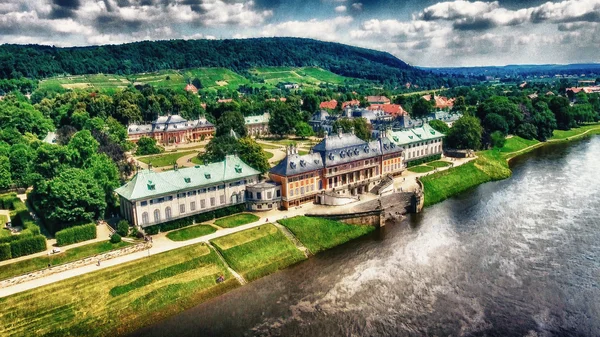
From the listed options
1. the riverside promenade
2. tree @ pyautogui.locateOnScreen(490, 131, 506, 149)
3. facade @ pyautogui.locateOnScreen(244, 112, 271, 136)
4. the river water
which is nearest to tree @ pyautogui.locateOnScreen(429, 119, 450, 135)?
tree @ pyautogui.locateOnScreen(490, 131, 506, 149)

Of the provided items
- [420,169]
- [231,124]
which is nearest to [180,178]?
[420,169]

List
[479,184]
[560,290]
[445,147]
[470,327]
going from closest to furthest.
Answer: [470,327] → [560,290] → [479,184] → [445,147]

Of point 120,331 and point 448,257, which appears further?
point 448,257

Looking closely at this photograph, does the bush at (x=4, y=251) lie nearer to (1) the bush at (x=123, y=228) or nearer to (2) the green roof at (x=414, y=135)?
(1) the bush at (x=123, y=228)

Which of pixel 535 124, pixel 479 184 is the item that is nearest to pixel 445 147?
pixel 479 184

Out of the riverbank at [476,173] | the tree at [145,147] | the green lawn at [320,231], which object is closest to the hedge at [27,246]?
the green lawn at [320,231]

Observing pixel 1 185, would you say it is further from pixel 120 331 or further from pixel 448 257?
pixel 448 257
